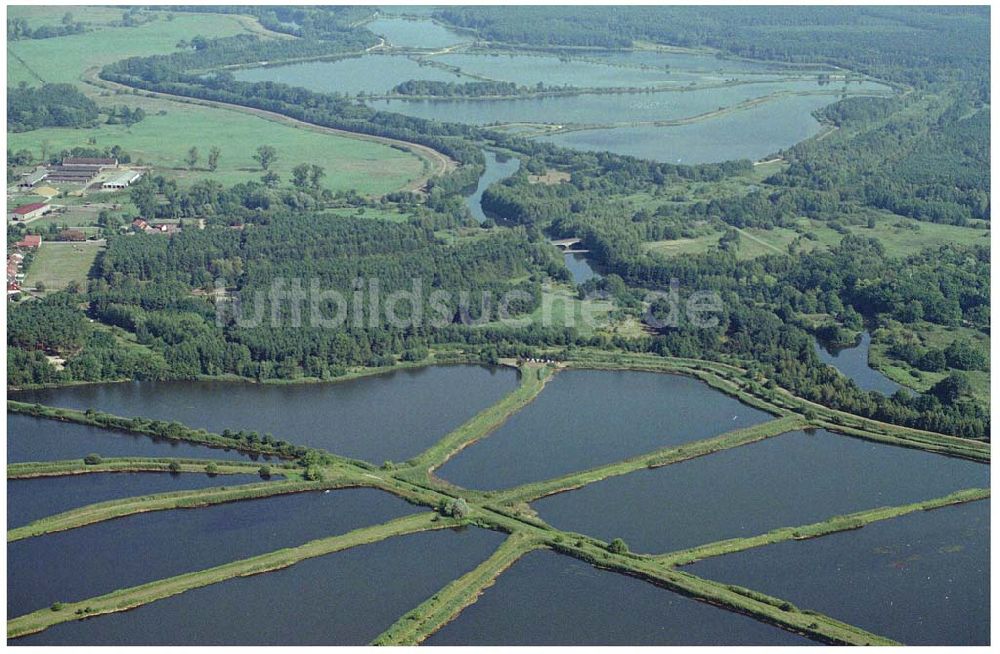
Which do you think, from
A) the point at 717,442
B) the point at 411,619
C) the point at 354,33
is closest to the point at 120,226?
the point at 717,442

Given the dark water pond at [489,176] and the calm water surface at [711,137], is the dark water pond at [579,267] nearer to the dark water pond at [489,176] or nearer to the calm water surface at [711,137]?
the dark water pond at [489,176]

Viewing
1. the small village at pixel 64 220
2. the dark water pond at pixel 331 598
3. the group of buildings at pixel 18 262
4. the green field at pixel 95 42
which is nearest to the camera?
the dark water pond at pixel 331 598

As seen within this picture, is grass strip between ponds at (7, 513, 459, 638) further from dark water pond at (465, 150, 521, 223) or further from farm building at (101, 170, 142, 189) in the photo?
farm building at (101, 170, 142, 189)

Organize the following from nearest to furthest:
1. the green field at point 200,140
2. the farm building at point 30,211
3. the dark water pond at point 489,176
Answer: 1. the farm building at point 30,211
2. the dark water pond at point 489,176
3. the green field at point 200,140

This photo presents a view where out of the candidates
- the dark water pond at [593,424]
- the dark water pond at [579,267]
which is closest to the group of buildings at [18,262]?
the dark water pond at [579,267]

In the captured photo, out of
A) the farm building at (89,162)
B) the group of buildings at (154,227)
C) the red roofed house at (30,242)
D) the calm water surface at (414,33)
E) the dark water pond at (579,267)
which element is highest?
the calm water surface at (414,33)

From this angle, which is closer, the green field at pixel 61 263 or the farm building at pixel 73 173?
the green field at pixel 61 263

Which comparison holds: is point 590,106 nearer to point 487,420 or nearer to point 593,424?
point 593,424
